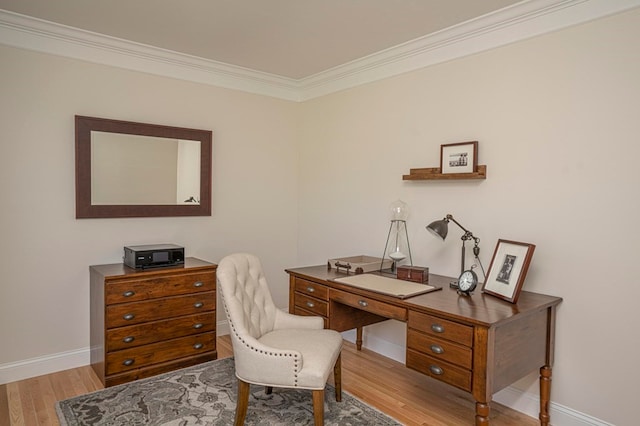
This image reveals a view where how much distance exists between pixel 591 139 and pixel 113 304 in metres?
3.12

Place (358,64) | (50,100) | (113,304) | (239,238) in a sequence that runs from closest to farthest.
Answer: (113,304)
(50,100)
(358,64)
(239,238)

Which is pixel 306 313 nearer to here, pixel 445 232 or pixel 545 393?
pixel 445 232

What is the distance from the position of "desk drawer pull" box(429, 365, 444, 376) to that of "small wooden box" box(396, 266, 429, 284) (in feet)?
2.20

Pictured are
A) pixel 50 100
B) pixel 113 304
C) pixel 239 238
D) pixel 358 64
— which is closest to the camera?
pixel 113 304

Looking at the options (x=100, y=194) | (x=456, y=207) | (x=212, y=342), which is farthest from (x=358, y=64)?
(x=212, y=342)

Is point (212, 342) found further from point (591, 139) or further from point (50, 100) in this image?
point (591, 139)

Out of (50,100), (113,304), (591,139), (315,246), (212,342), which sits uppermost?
(50,100)

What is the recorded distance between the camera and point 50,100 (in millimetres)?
2961

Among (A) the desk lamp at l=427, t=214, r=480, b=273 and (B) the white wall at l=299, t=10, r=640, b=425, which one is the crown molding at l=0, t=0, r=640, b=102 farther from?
(A) the desk lamp at l=427, t=214, r=480, b=273

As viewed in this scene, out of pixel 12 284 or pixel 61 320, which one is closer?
pixel 12 284

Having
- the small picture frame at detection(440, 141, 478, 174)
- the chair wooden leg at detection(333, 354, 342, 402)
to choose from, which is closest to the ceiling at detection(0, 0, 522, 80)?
the small picture frame at detection(440, 141, 478, 174)

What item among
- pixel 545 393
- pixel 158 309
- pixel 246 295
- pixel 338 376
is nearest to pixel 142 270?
pixel 158 309

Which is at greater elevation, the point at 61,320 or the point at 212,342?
the point at 61,320

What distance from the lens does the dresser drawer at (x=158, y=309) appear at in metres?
2.77
